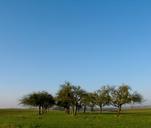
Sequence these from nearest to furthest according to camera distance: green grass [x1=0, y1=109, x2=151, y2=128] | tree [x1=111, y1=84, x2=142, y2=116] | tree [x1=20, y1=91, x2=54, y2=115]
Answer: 1. green grass [x1=0, y1=109, x2=151, y2=128]
2. tree [x1=111, y1=84, x2=142, y2=116]
3. tree [x1=20, y1=91, x2=54, y2=115]

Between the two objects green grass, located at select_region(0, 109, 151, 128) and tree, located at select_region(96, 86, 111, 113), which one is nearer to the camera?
green grass, located at select_region(0, 109, 151, 128)

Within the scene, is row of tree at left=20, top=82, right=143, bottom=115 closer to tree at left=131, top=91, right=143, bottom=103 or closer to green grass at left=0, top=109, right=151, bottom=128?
tree at left=131, top=91, right=143, bottom=103

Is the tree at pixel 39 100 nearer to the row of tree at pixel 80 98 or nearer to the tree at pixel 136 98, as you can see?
the row of tree at pixel 80 98

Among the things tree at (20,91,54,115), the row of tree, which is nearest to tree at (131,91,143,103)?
the row of tree

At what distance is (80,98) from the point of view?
128 m

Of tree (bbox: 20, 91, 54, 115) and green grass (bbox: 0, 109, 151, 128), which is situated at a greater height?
tree (bbox: 20, 91, 54, 115)

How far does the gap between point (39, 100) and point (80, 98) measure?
1970cm

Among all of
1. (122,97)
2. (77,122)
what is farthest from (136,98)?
(77,122)

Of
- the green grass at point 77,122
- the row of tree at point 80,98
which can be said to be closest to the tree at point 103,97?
the row of tree at point 80,98

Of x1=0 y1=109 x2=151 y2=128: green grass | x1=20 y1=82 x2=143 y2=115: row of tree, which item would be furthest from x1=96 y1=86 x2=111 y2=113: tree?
x1=0 y1=109 x2=151 y2=128: green grass

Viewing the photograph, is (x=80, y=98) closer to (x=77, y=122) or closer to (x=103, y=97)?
(x=103, y=97)

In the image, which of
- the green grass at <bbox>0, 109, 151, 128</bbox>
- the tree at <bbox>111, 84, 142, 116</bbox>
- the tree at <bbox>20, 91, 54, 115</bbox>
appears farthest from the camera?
the tree at <bbox>20, 91, 54, 115</bbox>

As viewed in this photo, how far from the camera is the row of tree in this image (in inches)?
4641

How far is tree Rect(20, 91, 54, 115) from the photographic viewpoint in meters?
137
